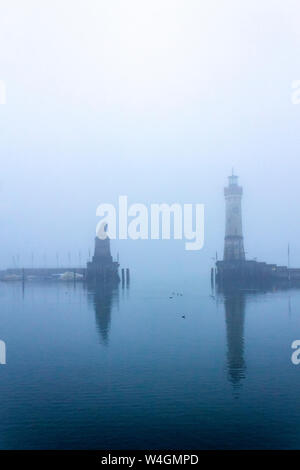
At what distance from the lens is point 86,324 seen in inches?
1529

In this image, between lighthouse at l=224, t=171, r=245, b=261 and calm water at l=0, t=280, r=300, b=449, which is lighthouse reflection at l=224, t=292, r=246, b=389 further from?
lighthouse at l=224, t=171, r=245, b=261

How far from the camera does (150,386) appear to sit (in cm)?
2028

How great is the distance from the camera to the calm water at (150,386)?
51.5 ft

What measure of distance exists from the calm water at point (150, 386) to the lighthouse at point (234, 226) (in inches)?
1414

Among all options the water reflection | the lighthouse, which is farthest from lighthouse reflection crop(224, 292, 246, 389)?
the lighthouse

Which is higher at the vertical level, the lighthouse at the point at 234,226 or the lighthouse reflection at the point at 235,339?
the lighthouse at the point at 234,226

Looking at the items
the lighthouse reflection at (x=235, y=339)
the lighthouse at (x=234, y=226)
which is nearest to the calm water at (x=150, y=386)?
the lighthouse reflection at (x=235, y=339)

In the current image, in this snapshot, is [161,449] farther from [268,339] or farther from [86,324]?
[86,324]

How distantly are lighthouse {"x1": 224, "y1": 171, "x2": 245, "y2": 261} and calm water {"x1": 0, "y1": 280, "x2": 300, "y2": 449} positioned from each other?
118ft

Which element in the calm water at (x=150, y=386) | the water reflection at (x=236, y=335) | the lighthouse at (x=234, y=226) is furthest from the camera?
the lighthouse at (x=234, y=226)

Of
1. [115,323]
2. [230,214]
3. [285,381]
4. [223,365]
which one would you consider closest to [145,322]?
[115,323]

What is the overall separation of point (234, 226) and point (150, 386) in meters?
55.4

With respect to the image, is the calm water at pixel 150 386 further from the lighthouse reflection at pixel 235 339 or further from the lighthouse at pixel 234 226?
the lighthouse at pixel 234 226

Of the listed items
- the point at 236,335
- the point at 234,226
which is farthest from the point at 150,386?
the point at 234,226
